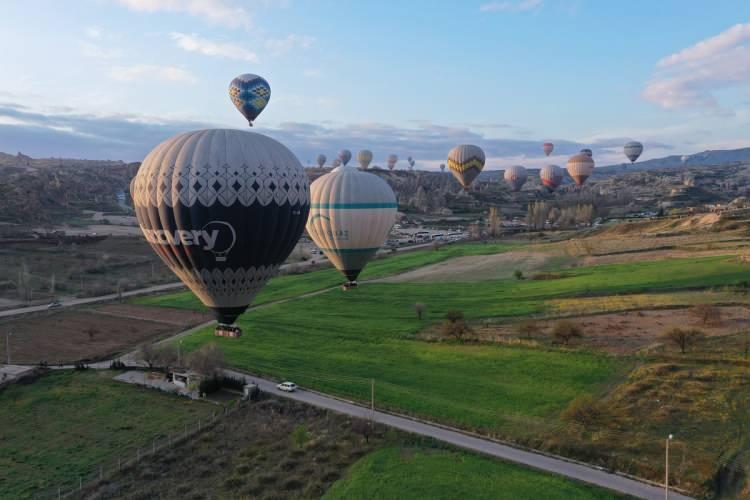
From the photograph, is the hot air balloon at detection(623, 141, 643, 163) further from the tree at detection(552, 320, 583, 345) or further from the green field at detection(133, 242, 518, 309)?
the tree at detection(552, 320, 583, 345)

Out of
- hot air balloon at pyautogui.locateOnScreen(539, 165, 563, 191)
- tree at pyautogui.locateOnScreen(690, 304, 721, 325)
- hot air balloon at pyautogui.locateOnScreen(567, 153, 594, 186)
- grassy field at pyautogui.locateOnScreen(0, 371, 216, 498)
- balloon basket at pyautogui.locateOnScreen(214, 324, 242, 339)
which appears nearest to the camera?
grassy field at pyautogui.locateOnScreen(0, 371, 216, 498)

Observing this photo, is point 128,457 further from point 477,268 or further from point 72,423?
point 477,268

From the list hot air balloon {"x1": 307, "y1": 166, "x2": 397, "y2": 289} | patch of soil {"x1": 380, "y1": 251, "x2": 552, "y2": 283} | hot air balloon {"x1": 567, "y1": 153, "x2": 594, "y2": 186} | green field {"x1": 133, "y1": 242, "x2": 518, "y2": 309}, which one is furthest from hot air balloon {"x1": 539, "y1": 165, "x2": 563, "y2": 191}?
hot air balloon {"x1": 307, "y1": 166, "x2": 397, "y2": 289}

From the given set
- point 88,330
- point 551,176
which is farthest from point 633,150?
point 88,330

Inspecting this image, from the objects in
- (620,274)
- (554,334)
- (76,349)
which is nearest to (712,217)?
(620,274)

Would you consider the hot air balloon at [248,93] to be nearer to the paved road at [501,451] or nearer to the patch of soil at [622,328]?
the patch of soil at [622,328]

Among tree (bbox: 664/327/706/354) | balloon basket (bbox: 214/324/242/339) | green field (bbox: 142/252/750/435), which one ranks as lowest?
green field (bbox: 142/252/750/435)
